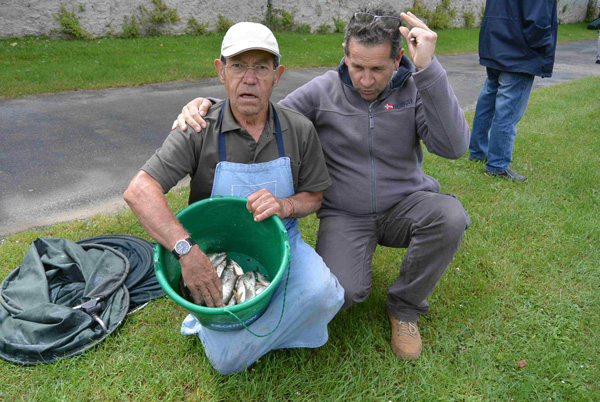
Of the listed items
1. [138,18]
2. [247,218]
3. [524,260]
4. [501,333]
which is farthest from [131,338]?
[138,18]

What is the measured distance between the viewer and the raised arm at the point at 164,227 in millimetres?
2037

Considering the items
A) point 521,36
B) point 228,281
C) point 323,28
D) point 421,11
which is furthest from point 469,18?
point 228,281

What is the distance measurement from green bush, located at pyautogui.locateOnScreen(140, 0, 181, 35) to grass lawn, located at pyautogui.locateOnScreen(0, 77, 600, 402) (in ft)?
31.7

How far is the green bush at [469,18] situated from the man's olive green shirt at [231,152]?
864 inches

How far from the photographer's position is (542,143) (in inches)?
232

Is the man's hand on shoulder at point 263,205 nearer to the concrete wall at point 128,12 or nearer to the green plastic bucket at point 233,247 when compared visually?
the green plastic bucket at point 233,247

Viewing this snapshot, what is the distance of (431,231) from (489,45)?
327 centimetres

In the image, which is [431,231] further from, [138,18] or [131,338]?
[138,18]

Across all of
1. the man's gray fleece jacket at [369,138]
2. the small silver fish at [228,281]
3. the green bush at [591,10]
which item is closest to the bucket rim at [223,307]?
the small silver fish at [228,281]

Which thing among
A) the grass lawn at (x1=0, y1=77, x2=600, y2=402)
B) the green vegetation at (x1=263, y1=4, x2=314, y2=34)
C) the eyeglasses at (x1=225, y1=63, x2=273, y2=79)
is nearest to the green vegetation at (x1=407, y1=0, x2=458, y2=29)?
the green vegetation at (x1=263, y1=4, x2=314, y2=34)

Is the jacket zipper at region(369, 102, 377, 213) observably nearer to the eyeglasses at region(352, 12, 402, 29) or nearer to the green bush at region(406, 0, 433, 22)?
the eyeglasses at region(352, 12, 402, 29)

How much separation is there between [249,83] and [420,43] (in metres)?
0.92

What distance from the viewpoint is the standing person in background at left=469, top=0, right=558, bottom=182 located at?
14.8 feet

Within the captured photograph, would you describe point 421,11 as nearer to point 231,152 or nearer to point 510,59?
point 510,59
